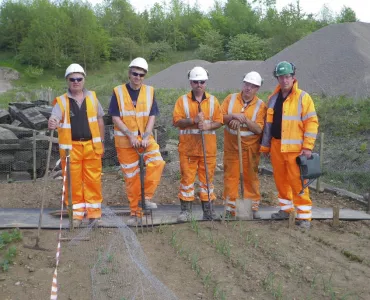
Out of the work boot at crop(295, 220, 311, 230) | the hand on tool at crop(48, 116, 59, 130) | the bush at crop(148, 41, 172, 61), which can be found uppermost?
the bush at crop(148, 41, 172, 61)

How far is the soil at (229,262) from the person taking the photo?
4258 millimetres

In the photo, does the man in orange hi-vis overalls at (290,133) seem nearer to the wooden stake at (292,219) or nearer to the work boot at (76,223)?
the wooden stake at (292,219)

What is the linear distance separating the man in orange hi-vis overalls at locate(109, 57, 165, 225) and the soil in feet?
2.09

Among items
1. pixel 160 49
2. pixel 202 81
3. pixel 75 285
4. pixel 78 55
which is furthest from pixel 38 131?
pixel 160 49

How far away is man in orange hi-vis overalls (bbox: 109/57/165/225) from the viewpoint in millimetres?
5840

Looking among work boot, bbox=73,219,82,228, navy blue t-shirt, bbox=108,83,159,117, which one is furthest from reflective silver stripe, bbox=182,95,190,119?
work boot, bbox=73,219,82,228

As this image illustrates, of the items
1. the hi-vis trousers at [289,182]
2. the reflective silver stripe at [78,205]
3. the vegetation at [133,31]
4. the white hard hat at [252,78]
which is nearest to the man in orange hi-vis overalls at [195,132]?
the white hard hat at [252,78]

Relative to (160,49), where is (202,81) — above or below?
below

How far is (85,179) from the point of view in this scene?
19.2ft

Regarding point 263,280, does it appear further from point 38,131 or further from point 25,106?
point 25,106

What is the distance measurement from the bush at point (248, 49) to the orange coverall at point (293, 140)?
3311 cm

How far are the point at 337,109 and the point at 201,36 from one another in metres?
42.2

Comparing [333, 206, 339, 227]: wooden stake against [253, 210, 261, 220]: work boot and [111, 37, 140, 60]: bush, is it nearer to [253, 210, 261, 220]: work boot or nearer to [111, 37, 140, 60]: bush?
[253, 210, 261, 220]: work boot

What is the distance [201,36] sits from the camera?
5347 centimetres
